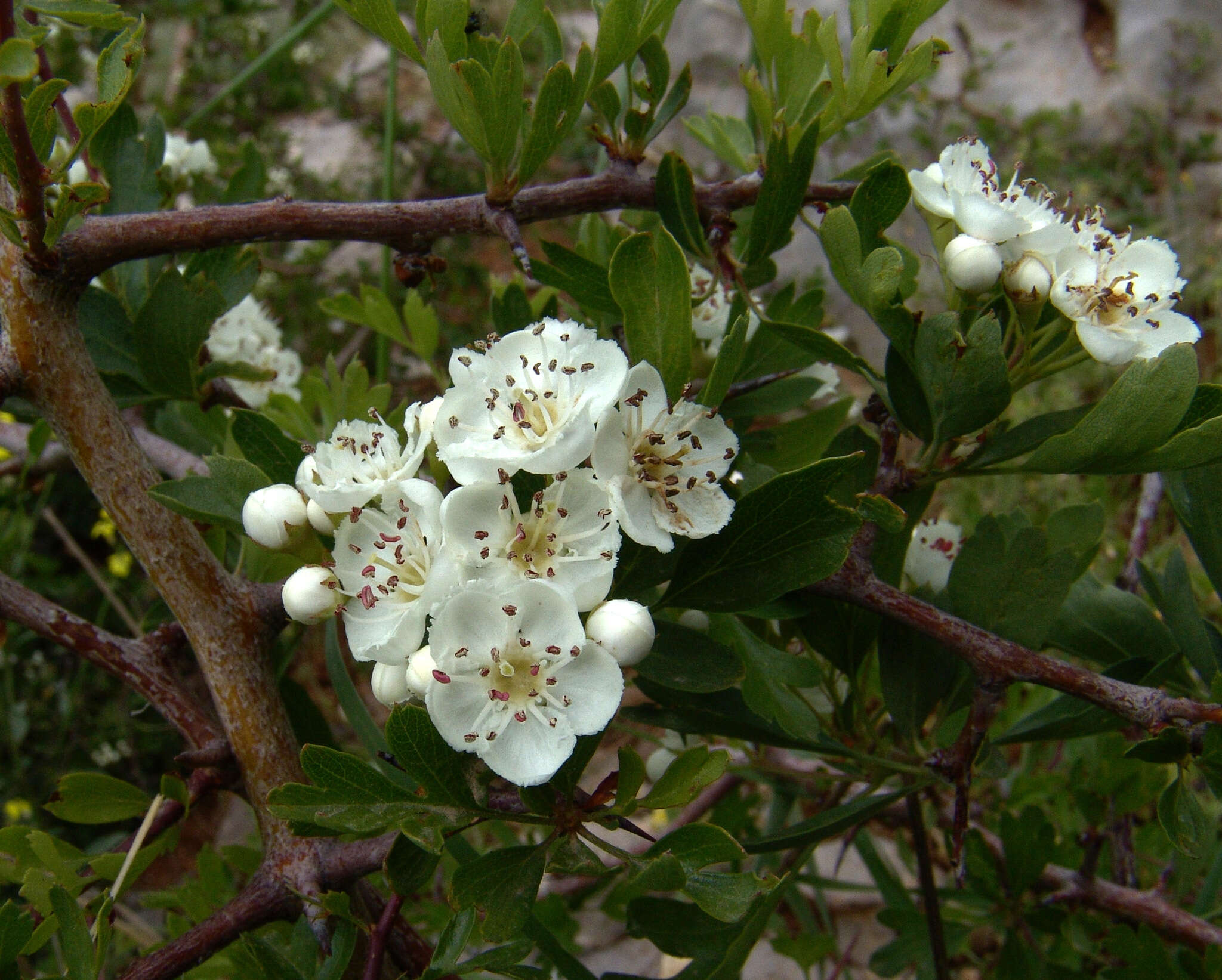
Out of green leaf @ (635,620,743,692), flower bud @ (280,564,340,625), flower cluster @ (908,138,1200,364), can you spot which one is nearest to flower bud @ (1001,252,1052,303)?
flower cluster @ (908,138,1200,364)

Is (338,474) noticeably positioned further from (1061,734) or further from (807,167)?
(1061,734)

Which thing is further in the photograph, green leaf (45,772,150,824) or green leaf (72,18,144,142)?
green leaf (45,772,150,824)

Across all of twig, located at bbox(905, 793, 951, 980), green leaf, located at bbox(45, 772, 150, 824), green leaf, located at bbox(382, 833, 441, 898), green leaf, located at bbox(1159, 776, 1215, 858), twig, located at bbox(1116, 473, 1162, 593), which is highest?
green leaf, located at bbox(1159, 776, 1215, 858)

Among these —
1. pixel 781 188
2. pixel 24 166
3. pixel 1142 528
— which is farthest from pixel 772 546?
pixel 1142 528

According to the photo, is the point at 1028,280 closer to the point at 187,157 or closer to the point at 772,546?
the point at 772,546

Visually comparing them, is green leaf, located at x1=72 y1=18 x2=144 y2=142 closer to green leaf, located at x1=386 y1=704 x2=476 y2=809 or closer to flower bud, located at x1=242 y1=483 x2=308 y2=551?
flower bud, located at x1=242 y1=483 x2=308 y2=551

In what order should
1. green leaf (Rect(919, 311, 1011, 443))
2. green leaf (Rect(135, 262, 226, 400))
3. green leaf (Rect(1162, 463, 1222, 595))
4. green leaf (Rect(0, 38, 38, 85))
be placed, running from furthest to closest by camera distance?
1. green leaf (Rect(135, 262, 226, 400))
2. green leaf (Rect(1162, 463, 1222, 595))
3. green leaf (Rect(919, 311, 1011, 443))
4. green leaf (Rect(0, 38, 38, 85))

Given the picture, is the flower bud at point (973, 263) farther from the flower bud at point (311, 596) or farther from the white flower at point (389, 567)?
the flower bud at point (311, 596)
